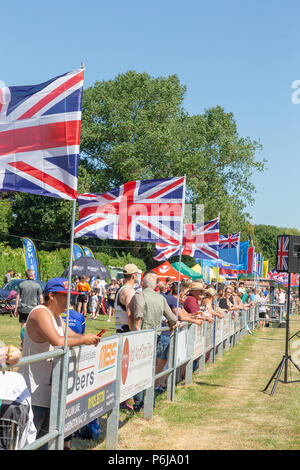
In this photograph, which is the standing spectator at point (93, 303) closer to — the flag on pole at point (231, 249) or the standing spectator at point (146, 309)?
the flag on pole at point (231, 249)

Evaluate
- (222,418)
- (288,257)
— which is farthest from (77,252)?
(222,418)

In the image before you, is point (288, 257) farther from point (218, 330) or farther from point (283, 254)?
point (218, 330)

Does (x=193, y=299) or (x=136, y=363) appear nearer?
(x=136, y=363)

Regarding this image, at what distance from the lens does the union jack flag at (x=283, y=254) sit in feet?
38.4

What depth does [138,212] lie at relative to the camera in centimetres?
1105

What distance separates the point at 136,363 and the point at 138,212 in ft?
14.0

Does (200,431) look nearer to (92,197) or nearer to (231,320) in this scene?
(92,197)

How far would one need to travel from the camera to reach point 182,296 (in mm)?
13539

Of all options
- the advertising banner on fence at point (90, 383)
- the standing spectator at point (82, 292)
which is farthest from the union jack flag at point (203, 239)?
the advertising banner on fence at point (90, 383)

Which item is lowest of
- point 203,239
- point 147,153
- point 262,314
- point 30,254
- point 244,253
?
point 262,314

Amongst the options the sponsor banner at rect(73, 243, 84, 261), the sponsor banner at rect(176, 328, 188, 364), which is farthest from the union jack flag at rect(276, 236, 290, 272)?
the sponsor banner at rect(73, 243, 84, 261)

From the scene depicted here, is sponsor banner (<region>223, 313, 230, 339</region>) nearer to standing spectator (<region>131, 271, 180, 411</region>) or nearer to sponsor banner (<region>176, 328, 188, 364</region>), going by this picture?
sponsor banner (<region>176, 328, 188, 364</region>)
